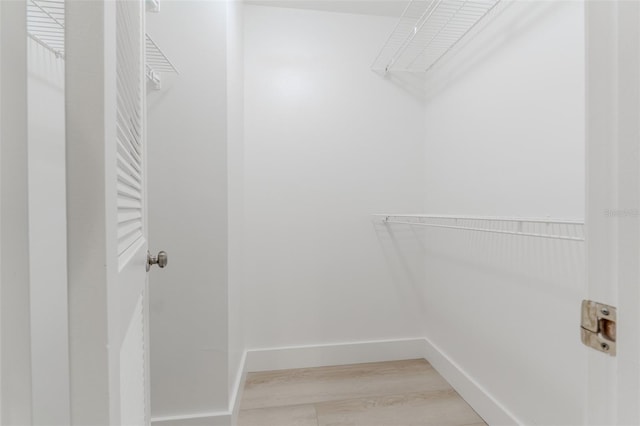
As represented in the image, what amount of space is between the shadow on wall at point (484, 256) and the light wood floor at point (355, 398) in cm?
52

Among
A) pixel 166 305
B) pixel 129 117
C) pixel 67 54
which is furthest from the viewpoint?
pixel 166 305

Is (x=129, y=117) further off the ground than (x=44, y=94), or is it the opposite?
(x=44, y=94)

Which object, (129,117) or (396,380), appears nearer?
(129,117)

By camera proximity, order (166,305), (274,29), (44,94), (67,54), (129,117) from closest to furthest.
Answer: (67,54) < (129,117) < (44,94) < (166,305) < (274,29)

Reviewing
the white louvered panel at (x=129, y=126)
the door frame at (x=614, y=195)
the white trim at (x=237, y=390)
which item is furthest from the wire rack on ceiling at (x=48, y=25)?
the white trim at (x=237, y=390)

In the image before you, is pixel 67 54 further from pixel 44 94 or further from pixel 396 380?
pixel 396 380

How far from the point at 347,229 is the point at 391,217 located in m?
0.31

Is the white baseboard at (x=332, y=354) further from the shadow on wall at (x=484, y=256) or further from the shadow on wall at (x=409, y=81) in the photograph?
the shadow on wall at (x=409, y=81)

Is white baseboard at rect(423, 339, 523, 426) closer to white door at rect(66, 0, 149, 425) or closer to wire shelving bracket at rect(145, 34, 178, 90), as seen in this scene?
white door at rect(66, 0, 149, 425)

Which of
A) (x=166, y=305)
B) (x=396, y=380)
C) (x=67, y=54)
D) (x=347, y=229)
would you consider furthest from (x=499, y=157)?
(x=166, y=305)

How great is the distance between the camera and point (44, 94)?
74 cm

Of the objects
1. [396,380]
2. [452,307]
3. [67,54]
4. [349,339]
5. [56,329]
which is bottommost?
[396,380]

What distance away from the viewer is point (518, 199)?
4.15 feet

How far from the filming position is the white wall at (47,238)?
682mm
